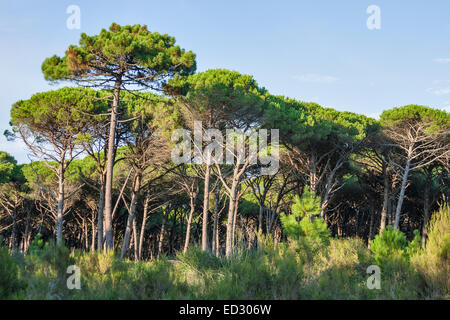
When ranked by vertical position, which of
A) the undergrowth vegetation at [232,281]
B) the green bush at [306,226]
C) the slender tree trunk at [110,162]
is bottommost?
the undergrowth vegetation at [232,281]

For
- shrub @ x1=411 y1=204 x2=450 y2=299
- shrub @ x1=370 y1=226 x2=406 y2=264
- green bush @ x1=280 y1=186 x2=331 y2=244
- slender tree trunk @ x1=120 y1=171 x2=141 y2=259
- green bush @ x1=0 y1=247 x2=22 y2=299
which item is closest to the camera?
green bush @ x1=0 y1=247 x2=22 y2=299

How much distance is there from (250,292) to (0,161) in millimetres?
26097

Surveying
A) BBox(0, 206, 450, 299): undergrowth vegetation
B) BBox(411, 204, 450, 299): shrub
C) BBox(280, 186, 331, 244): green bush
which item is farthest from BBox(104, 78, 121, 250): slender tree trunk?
BBox(411, 204, 450, 299): shrub

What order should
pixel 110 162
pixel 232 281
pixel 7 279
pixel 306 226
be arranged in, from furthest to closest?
pixel 110 162 → pixel 306 226 → pixel 232 281 → pixel 7 279

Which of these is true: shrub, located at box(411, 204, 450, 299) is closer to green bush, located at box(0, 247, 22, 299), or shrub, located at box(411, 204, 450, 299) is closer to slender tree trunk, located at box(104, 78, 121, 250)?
green bush, located at box(0, 247, 22, 299)

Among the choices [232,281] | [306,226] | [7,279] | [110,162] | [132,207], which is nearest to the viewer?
[7,279]

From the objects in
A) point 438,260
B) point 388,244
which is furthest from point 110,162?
point 438,260

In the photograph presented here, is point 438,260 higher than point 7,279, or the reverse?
point 438,260

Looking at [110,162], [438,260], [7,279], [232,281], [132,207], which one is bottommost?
[232,281]

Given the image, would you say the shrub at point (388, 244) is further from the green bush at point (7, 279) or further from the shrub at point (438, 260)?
the green bush at point (7, 279)

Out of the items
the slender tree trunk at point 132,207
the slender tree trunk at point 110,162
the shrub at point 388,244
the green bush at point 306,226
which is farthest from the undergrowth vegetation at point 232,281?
the slender tree trunk at point 132,207

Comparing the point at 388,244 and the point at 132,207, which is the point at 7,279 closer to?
the point at 388,244
